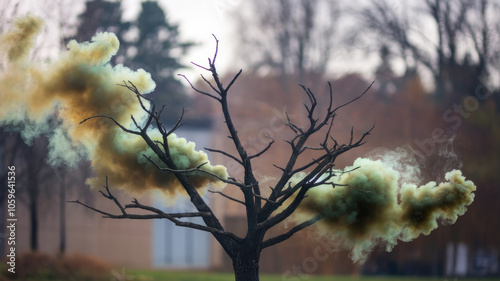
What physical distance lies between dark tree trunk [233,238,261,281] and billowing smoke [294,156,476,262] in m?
0.86

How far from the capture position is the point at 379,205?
8609mm

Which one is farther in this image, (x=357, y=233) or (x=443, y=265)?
(x=443, y=265)

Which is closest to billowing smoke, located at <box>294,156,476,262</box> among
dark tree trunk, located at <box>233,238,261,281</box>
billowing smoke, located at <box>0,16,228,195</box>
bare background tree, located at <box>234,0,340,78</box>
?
dark tree trunk, located at <box>233,238,261,281</box>

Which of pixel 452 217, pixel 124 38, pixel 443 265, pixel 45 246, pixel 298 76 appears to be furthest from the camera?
pixel 298 76

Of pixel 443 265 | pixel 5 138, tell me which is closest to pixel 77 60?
pixel 5 138

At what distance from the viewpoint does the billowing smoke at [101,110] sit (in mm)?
8914

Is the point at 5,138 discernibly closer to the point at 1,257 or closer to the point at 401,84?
the point at 1,257

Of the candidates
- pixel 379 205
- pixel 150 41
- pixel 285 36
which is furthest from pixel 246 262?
pixel 285 36

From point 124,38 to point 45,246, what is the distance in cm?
750

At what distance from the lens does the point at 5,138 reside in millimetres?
18000

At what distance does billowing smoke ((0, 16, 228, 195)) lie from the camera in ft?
29.2

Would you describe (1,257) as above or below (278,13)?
below

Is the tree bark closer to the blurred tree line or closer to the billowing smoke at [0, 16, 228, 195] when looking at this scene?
the billowing smoke at [0, 16, 228, 195]

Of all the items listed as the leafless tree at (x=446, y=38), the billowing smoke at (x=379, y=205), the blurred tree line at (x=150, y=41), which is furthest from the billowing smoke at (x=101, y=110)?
the leafless tree at (x=446, y=38)
